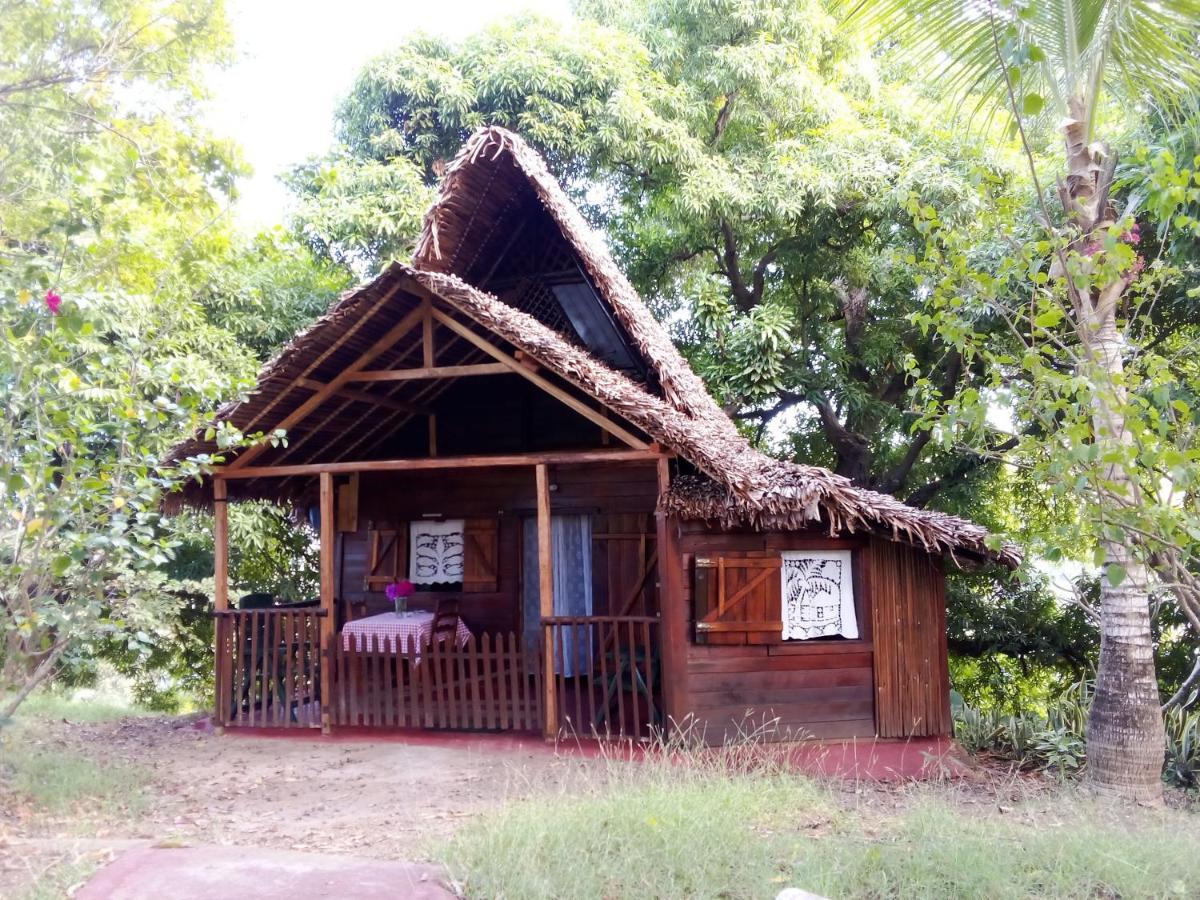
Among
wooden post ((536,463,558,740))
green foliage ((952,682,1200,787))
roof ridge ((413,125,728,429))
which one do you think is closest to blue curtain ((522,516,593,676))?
roof ridge ((413,125,728,429))

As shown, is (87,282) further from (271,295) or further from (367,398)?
(271,295)

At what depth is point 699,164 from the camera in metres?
13.9

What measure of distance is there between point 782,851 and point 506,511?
6.35m

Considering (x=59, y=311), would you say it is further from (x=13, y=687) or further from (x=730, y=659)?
(x=730, y=659)

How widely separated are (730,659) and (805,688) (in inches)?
28.0

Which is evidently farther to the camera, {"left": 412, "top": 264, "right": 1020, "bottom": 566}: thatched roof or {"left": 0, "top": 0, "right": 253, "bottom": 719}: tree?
{"left": 412, "top": 264, "right": 1020, "bottom": 566}: thatched roof

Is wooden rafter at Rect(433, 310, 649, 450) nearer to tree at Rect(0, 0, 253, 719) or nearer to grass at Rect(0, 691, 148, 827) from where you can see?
tree at Rect(0, 0, 253, 719)

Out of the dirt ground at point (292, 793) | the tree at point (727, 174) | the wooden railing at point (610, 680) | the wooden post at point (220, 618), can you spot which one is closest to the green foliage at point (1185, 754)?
the dirt ground at point (292, 793)

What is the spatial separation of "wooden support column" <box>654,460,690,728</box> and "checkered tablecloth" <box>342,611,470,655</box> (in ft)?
6.42

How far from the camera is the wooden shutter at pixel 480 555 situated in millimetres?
10406

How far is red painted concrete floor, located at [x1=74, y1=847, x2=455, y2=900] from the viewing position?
4180mm

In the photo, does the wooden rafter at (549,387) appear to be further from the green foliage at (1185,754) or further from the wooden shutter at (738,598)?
the green foliage at (1185,754)

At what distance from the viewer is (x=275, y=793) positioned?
6680mm

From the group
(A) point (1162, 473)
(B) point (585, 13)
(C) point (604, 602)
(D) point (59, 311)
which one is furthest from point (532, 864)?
(B) point (585, 13)
